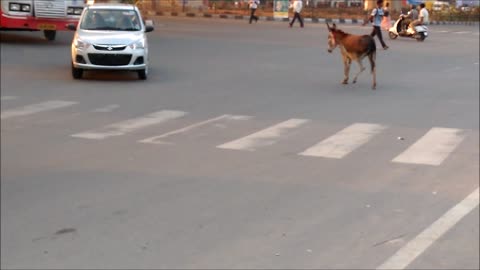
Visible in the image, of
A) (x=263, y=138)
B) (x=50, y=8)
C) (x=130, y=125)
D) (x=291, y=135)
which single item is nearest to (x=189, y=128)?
(x=130, y=125)

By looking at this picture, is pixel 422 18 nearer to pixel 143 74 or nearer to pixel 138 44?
pixel 138 44

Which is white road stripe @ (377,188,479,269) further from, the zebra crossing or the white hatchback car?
the white hatchback car

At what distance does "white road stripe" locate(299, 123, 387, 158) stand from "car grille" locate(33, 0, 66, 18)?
381 inches

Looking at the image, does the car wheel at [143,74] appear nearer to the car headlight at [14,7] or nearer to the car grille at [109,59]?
the car grille at [109,59]

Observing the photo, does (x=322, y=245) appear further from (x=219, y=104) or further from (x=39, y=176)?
(x=219, y=104)

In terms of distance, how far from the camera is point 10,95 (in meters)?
17.9

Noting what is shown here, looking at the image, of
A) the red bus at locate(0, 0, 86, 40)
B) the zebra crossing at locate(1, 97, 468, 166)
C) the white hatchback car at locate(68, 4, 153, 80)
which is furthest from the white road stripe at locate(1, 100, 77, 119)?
the red bus at locate(0, 0, 86, 40)

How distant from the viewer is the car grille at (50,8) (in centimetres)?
271

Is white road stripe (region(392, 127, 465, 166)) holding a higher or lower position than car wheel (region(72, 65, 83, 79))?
lower

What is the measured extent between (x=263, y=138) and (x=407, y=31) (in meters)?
12.2

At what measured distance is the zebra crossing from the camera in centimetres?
1283

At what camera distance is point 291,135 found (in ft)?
46.1

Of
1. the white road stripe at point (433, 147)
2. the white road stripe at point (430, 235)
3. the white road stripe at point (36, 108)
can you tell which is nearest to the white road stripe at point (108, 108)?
the white road stripe at point (36, 108)

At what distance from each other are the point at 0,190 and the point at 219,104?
6302mm
